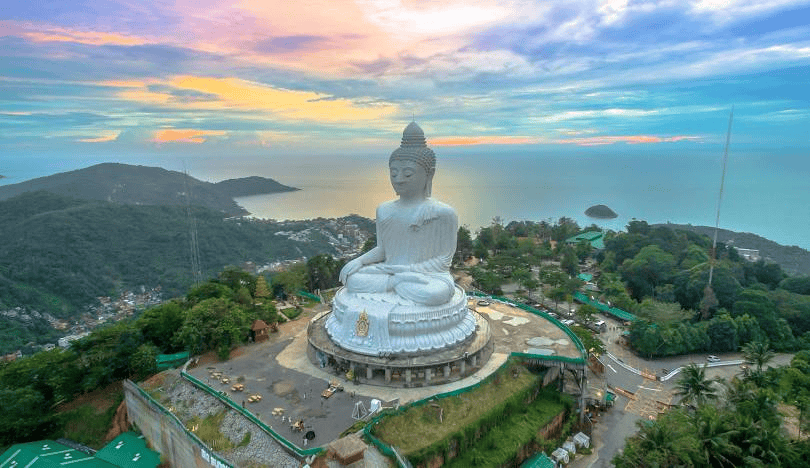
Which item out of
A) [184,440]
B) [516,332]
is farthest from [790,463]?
[184,440]

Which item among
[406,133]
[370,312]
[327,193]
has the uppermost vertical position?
[406,133]

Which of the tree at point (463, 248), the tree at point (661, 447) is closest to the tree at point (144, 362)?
the tree at point (661, 447)

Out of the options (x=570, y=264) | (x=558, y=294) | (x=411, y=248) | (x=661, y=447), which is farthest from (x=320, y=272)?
(x=661, y=447)

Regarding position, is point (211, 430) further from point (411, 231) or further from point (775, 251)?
point (775, 251)

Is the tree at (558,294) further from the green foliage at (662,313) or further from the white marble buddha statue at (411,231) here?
the white marble buddha statue at (411,231)

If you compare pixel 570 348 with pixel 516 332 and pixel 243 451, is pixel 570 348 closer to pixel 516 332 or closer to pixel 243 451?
pixel 516 332
